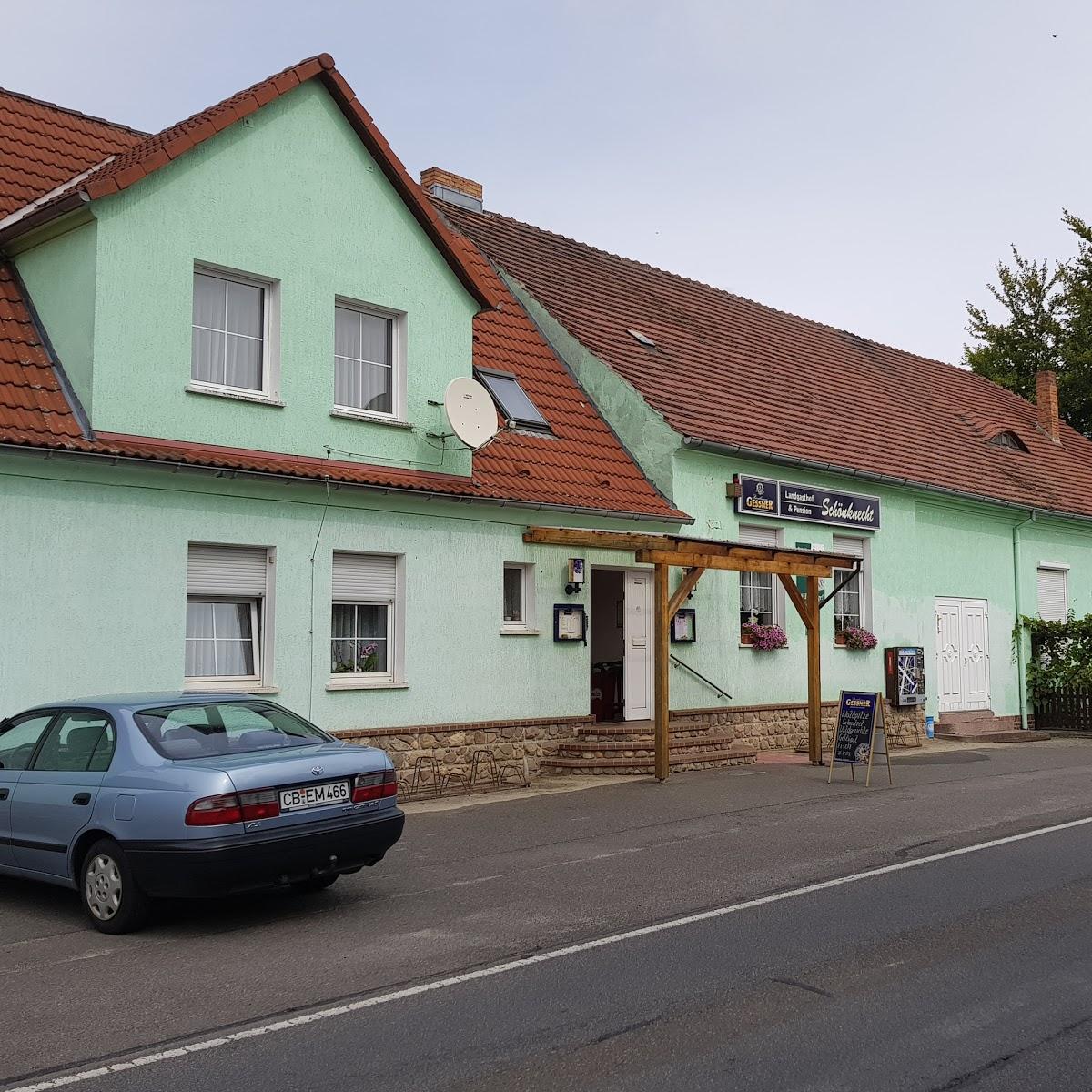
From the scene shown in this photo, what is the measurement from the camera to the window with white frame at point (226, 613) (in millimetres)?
13234

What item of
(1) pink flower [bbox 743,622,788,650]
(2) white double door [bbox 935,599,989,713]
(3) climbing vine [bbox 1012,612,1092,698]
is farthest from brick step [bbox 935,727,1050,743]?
(1) pink flower [bbox 743,622,788,650]

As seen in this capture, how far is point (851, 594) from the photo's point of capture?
22.4 m

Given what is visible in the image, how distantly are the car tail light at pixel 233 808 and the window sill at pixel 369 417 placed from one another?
7.31 meters

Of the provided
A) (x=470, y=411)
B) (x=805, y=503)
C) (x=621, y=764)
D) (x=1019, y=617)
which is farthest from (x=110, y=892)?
(x=1019, y=617)

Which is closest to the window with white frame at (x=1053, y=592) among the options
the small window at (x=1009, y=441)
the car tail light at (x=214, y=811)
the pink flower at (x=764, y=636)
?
the small window at (x=1009, y=441)

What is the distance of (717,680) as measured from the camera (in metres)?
19.3

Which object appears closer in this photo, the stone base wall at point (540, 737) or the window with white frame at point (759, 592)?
the stone base wall at point (540, 737)

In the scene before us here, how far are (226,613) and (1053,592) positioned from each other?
20571mm

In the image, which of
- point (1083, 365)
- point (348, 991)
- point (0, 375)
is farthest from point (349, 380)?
point (1083, 365)

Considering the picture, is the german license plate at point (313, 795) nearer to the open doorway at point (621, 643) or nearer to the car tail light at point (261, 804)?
the car tail light at point (261, 804)

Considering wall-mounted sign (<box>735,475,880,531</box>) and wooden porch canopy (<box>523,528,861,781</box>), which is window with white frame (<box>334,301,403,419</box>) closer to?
wooden porch canopy (<box>523,528,861,781</box>)

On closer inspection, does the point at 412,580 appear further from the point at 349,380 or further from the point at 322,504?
the point at 349,380

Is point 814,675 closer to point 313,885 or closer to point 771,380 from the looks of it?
point 771,380

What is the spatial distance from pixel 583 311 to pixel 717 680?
262 inches
